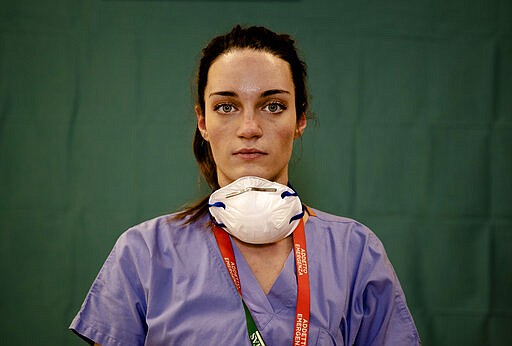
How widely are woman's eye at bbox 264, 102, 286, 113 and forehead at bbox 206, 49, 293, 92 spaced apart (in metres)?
0.04

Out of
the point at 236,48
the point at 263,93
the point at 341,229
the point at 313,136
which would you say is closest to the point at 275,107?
the point at 263,93

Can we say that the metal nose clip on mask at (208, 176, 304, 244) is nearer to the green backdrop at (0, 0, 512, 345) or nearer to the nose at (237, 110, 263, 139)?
the nose at (237, 110, 263, 139)

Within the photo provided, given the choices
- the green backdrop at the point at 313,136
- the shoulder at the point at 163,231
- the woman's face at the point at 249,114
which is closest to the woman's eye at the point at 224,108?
the woman's face at the point at 249,114

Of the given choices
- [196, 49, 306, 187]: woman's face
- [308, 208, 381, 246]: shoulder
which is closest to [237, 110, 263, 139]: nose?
[196, 49, 306, 187]: woman's face

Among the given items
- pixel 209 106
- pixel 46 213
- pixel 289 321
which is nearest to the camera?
pixel 289 321

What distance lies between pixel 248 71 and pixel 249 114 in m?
0.10

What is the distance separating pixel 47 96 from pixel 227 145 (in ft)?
3.55

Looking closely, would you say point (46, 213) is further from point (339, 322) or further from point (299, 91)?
point (339, 322)

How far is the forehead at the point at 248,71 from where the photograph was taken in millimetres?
1169

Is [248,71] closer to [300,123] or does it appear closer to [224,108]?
[224,108]

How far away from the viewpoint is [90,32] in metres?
1.96

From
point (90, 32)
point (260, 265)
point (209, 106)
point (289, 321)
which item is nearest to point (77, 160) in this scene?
point (90, 32)

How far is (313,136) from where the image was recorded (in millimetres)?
1988

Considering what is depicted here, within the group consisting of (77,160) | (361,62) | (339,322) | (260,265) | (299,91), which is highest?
(361,62)
